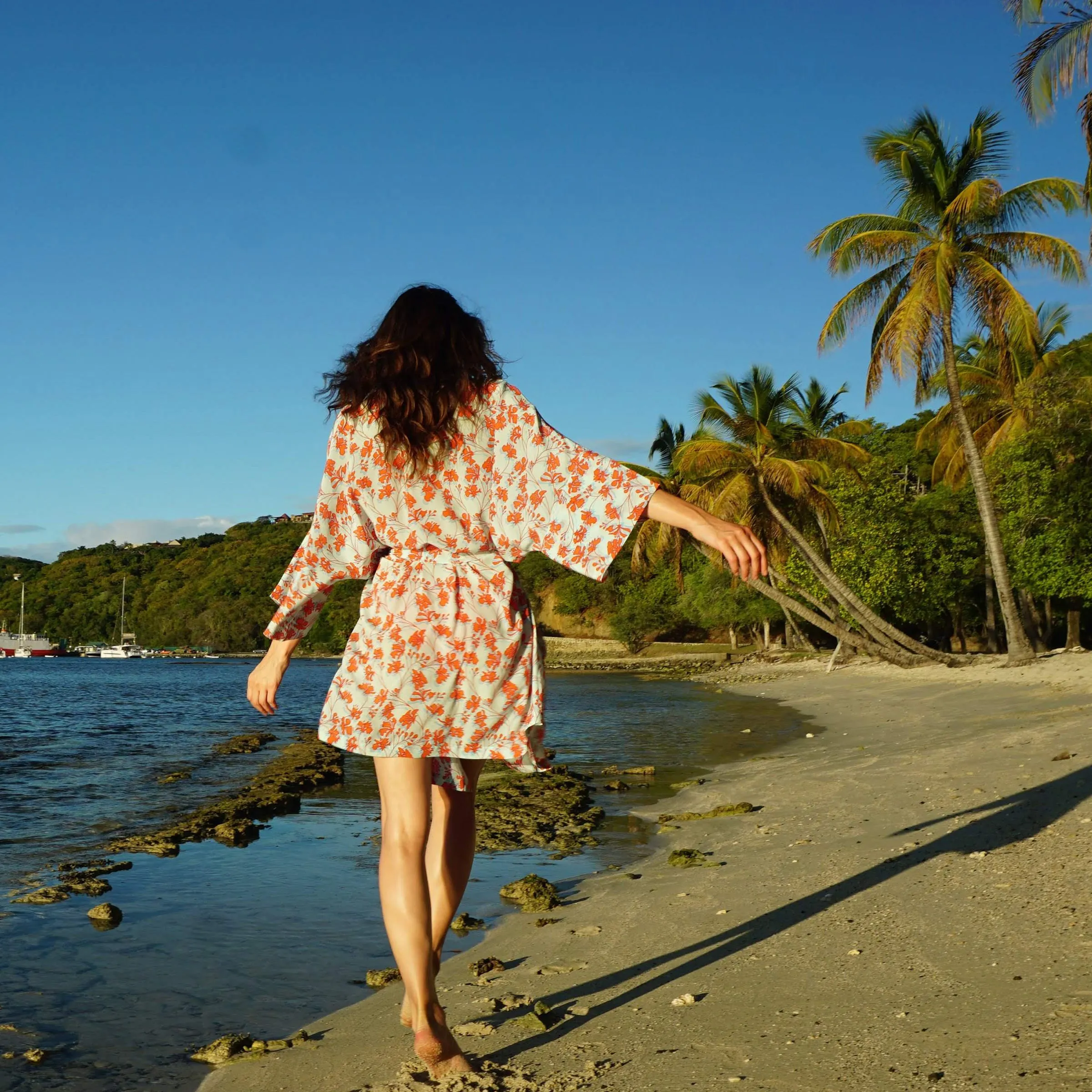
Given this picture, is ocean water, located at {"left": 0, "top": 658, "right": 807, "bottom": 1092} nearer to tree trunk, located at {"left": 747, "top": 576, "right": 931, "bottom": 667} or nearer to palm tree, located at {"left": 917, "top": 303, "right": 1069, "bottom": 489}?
tree trunk, located at {"left": 747, "top": 576, "right": 931, "bottom": 667}

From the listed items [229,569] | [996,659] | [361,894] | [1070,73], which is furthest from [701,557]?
[229,569]

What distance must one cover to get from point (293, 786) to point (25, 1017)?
7079 millimetres

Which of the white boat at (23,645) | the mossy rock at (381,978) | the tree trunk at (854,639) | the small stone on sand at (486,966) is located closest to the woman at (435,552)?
the small stone on sand at (486,966)

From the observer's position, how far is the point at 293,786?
10844 millimetres

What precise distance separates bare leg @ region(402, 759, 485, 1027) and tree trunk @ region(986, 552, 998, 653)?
92.6ft

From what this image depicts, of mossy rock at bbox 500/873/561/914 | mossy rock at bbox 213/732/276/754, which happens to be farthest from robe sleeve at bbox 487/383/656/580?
mossy rock at bbox 213/732/276/754

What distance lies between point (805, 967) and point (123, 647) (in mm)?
112552

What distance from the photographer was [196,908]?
558 centimetres

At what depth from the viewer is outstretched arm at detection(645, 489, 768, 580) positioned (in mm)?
2564

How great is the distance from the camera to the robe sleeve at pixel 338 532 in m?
2.81

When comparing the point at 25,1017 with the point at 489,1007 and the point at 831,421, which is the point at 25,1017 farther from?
the point at 831,421

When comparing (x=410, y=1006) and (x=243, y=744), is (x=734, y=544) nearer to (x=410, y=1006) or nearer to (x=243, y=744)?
(x=410, y=1006)

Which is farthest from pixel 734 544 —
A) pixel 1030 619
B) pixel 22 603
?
pixel 22 603

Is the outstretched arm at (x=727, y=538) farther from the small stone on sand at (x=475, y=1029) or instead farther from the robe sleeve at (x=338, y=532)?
the small stone on sand at (x=475, y=1029)
